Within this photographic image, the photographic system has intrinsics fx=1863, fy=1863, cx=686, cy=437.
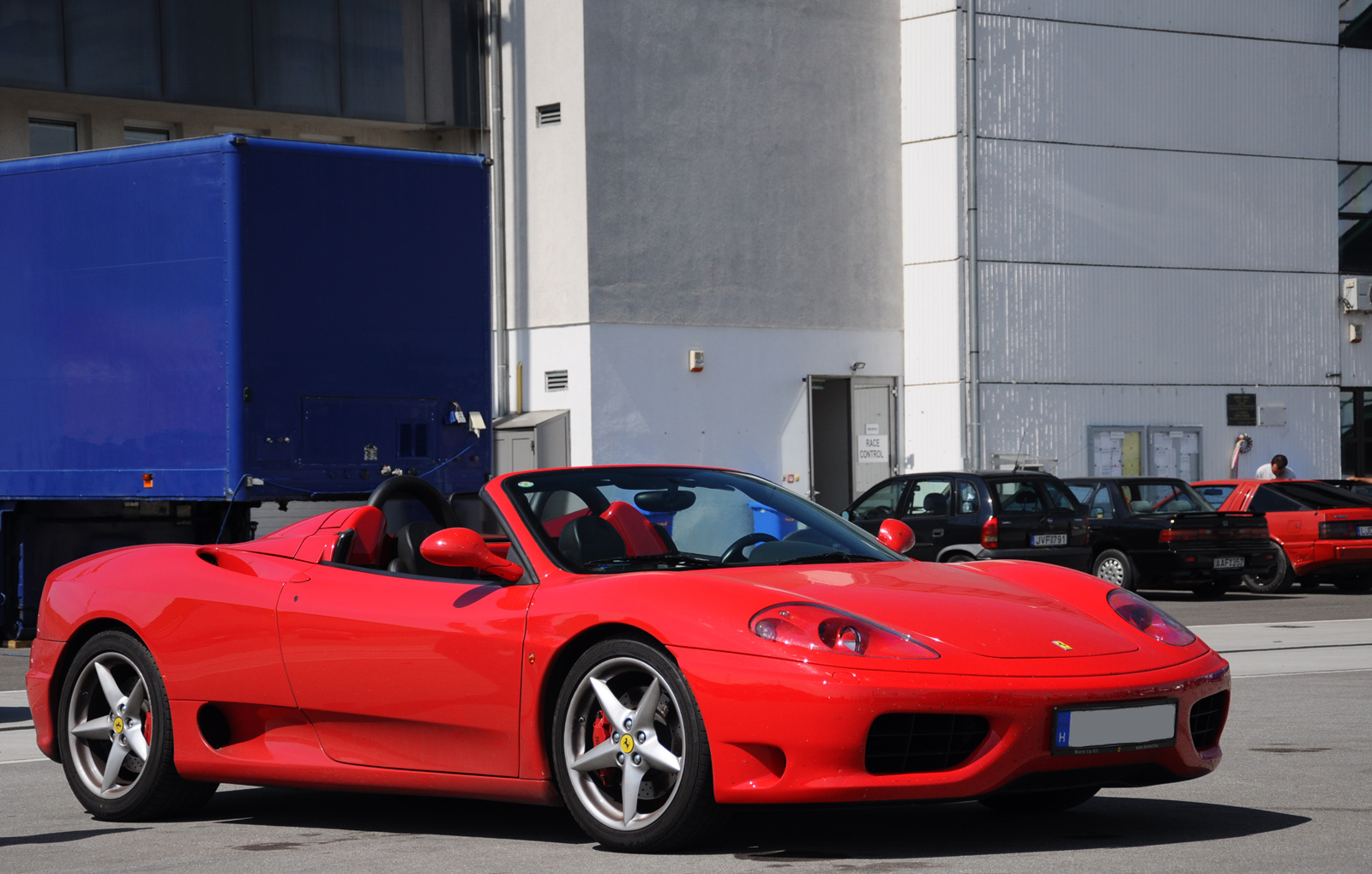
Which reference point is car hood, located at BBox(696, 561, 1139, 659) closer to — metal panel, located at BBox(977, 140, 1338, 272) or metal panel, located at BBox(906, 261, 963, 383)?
metal panel, located at BBox(906, 261, 963, 383)

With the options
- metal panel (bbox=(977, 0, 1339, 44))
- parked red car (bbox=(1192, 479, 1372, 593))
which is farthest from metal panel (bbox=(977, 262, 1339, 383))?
parked red car (bbox=(1192, 479, 1372, 593))

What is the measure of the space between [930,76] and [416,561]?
25.5m

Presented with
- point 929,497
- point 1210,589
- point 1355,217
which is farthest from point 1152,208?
point 929,497

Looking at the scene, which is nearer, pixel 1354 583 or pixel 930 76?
pixel 1354 583

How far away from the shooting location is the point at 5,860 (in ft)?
19.0

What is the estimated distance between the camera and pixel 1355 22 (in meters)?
34.1

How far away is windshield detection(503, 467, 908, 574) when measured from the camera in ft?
19.8

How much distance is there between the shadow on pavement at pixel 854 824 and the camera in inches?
215

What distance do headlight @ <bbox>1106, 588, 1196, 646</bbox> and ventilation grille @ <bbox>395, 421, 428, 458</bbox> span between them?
8737 millimetres

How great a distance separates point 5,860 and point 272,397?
7829 millimetres

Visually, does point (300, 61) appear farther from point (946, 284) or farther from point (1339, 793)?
point (1339, 793)

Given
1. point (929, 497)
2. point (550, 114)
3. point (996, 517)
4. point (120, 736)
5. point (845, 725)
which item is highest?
point (550, 114)

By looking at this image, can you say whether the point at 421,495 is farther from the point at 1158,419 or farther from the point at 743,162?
the point at 1158,419

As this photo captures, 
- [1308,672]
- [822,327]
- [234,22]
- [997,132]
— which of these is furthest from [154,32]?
[1308,672]
